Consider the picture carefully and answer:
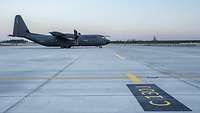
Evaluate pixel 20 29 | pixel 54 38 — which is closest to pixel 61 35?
pixel 54 38

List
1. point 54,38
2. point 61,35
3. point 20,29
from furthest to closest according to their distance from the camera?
point 20,29 → point 54,38 → point 61,35

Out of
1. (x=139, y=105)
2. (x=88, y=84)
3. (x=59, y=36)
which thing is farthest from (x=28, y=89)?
(x=59, y=36)

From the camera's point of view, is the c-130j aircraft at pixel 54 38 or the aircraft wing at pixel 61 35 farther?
the c-130j aircraft at pixel 54 38

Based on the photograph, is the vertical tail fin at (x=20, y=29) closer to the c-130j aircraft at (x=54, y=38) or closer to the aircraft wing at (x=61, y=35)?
the c-130j aircraft at (x=54, y=38)

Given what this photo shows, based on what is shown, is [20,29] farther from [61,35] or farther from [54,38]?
[61,35]

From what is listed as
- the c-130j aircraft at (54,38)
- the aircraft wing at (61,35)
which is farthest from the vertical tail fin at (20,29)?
the aircraft wing at (61,35)

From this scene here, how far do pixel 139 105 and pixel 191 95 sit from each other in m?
1.79

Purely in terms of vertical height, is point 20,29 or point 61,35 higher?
point 20,29

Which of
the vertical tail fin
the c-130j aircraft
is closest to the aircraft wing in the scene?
the c-130j aircraft

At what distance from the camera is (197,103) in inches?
274

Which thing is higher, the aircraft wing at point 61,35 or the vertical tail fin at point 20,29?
the vertical tail fin at point 20,29

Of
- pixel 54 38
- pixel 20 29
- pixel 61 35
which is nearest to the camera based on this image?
pixel 61 35

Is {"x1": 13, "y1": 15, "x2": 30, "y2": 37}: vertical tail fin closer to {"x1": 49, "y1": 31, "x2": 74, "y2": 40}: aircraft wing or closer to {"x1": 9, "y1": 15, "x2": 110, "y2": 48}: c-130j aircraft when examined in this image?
{"x1": 9, "y1": 15, "x2": 110, "y2": 48}: c-130j aircraft

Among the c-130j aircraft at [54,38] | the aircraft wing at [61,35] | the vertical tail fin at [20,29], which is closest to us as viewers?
the aircraft wing at [61,35]
